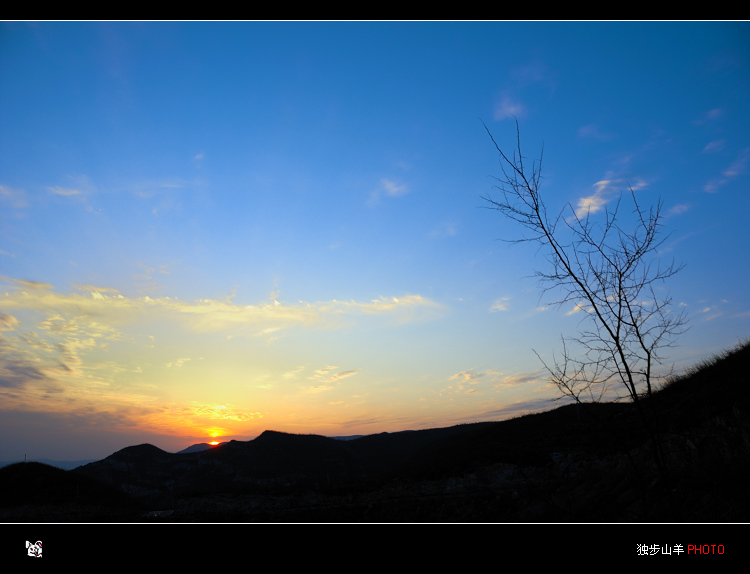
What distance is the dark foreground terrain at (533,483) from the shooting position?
7715mm

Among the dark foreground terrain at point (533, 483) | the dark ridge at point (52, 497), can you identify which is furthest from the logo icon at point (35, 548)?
the dark ridge at point (52, 497)

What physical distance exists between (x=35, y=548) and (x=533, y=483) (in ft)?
70.4

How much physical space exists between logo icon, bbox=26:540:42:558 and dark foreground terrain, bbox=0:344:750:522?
158cm

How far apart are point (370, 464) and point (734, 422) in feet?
179

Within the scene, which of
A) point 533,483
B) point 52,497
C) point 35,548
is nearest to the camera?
point 35,548

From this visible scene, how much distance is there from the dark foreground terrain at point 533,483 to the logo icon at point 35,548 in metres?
1.58

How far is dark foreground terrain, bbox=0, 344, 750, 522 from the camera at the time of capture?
7715mm

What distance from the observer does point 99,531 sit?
261 cm

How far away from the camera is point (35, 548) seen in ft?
8.45

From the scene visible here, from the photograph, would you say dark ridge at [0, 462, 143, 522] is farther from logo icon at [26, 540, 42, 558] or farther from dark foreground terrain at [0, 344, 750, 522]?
logo icon at [26, 540, 42, 558]

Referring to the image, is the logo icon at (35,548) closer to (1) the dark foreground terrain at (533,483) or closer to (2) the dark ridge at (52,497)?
(1) the dark foreground terrain at (533,483)

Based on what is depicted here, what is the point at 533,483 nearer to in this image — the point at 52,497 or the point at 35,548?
the point at 35,548

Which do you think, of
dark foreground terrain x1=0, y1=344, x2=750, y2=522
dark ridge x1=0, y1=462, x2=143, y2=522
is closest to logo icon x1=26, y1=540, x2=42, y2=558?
dark foreground terrain x1=0, y1=344, x2=750, y2=522

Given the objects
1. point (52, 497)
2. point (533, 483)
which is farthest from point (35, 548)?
point (52, 497)
